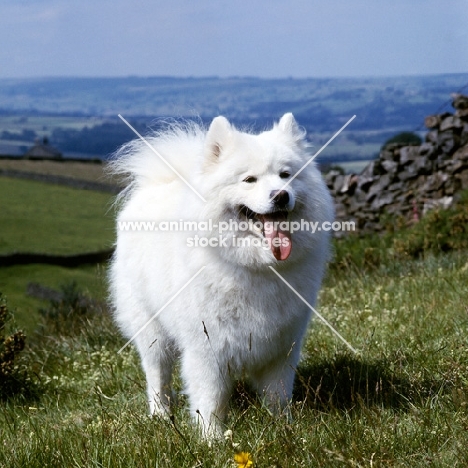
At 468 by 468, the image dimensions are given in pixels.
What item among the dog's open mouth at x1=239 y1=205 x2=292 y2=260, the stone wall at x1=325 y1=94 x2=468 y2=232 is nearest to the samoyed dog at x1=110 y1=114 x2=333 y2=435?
the dog's open mouth at x1=239 y1=205 x2=292 y2=260

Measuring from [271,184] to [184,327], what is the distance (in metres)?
0.98

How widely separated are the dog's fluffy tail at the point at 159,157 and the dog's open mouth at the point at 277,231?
77cm

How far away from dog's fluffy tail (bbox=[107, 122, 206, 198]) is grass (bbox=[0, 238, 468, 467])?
4.73ft

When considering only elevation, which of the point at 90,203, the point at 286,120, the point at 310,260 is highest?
the point at 286,120

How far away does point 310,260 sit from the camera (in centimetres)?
385

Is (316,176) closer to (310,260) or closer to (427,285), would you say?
(310,260)

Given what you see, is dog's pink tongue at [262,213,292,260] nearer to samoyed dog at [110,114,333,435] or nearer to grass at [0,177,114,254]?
samoyed dog at [110,114,333,435]

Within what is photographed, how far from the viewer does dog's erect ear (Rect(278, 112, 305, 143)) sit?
4.00 meters

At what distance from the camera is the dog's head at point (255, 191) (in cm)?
361

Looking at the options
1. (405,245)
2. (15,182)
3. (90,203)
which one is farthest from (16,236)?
(405,245)

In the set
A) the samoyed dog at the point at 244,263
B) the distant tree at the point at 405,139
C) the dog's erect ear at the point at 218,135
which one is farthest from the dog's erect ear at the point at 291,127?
the distant tree at the point at 405,139

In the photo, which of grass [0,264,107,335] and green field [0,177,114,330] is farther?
green field [0,177,114,330]

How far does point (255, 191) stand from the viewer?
11.7 feet

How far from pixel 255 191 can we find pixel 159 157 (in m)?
1.35
